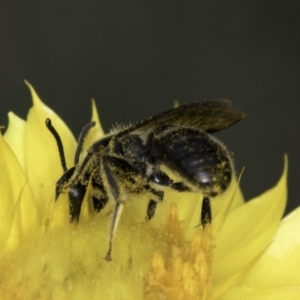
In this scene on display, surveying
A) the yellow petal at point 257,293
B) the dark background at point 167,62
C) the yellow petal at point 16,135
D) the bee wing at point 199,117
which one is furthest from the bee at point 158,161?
the dark background at point 167,62

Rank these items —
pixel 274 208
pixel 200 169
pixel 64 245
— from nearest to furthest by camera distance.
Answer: pixel 200 169
pixel 64 245
pixel 274 208

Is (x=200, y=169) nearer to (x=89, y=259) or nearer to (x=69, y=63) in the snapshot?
(x=89, y=259)

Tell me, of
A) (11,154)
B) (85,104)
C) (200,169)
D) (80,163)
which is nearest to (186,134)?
(200,169)

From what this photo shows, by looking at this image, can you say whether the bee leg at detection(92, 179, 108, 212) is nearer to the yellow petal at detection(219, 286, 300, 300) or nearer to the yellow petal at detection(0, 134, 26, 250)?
the yellow petal at detection(0, 134, 26, 250)

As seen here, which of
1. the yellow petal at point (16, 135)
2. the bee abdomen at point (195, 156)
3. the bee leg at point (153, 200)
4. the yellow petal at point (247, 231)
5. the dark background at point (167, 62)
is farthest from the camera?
the dark background at point (167, 62)

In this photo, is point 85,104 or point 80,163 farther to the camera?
point 85,104

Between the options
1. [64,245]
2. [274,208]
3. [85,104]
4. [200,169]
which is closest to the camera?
[200,169]

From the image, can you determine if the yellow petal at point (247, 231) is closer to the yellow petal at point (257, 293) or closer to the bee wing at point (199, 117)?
the yellow petal at point (257, 293)
